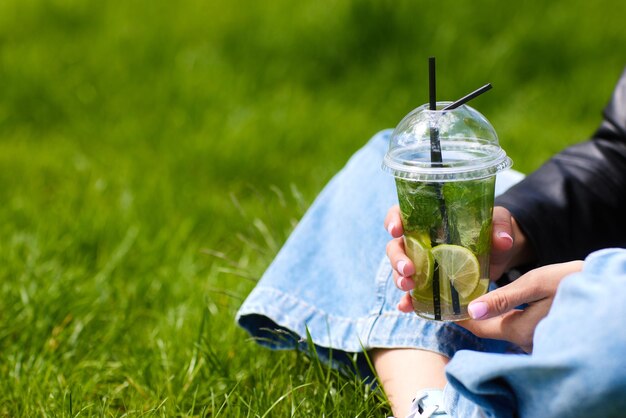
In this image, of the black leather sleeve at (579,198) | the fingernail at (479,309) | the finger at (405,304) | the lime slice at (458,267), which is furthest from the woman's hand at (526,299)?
the black leather sleeve at (579,198)

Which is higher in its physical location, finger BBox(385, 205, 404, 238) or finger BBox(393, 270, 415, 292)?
finger BBox(385, 205, 404, 238)

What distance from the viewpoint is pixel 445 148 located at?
141 cm

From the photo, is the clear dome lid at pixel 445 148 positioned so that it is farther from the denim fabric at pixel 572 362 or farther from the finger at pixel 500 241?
the denim fabric at pixel 572 362

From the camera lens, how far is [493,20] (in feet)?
12.8

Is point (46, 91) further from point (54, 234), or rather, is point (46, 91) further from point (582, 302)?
point (582, 302)

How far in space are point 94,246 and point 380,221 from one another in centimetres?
114

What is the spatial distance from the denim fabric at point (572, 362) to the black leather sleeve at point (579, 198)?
1.73ft

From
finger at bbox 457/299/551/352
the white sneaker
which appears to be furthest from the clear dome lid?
the white sneaker

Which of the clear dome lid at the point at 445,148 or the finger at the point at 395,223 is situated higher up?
the clear dome lid at the point at 445,148

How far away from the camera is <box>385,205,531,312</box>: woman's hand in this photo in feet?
4.53

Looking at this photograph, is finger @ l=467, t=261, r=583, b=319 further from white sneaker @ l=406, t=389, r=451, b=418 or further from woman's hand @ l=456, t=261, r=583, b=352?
white sneaker @ l=406, t=389, r=451, b=418

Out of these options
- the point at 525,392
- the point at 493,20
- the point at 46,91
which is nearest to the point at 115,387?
the point at 525,392

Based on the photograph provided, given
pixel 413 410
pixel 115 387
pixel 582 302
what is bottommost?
pixel 115 387

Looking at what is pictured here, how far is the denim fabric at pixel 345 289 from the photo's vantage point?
1557 mm
